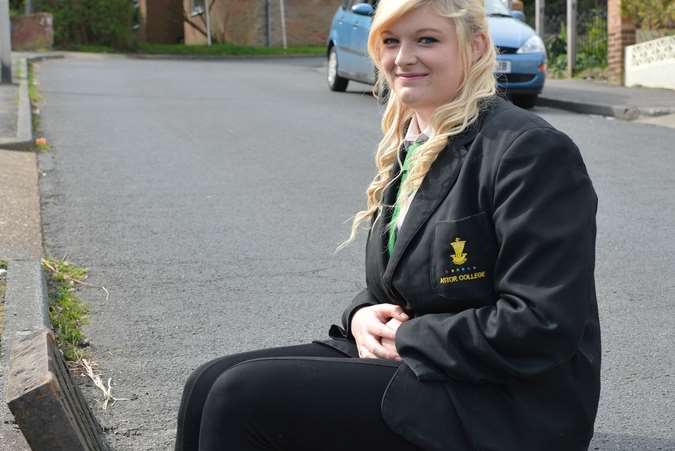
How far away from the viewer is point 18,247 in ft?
21.5

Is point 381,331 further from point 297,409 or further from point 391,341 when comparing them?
point 297,409

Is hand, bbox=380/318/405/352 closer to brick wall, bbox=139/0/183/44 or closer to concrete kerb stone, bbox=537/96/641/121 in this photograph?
concrete kerb stone, bbox=537/96/641/121

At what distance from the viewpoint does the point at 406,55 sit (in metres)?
2.82

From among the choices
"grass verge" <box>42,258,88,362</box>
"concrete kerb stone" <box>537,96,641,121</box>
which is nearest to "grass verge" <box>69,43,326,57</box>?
"concrete kerb stone" <box>537,96,641,121</box>

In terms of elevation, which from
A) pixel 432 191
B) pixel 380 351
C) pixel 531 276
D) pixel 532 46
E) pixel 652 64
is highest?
pixel 432 191

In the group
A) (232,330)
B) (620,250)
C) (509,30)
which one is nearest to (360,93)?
(509,30)

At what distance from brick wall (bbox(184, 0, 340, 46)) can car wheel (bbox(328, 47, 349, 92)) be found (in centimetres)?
2112

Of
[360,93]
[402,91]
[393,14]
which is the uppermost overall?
[393,14]

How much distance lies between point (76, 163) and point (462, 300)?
26.5 ft

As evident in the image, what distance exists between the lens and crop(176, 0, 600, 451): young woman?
2.49 metres

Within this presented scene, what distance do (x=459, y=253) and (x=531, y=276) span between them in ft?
0.59

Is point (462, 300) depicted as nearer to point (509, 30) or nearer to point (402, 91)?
point (402, 91)

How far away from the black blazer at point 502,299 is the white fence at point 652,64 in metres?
15.6

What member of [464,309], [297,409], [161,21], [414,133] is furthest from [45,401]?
[161,21]
